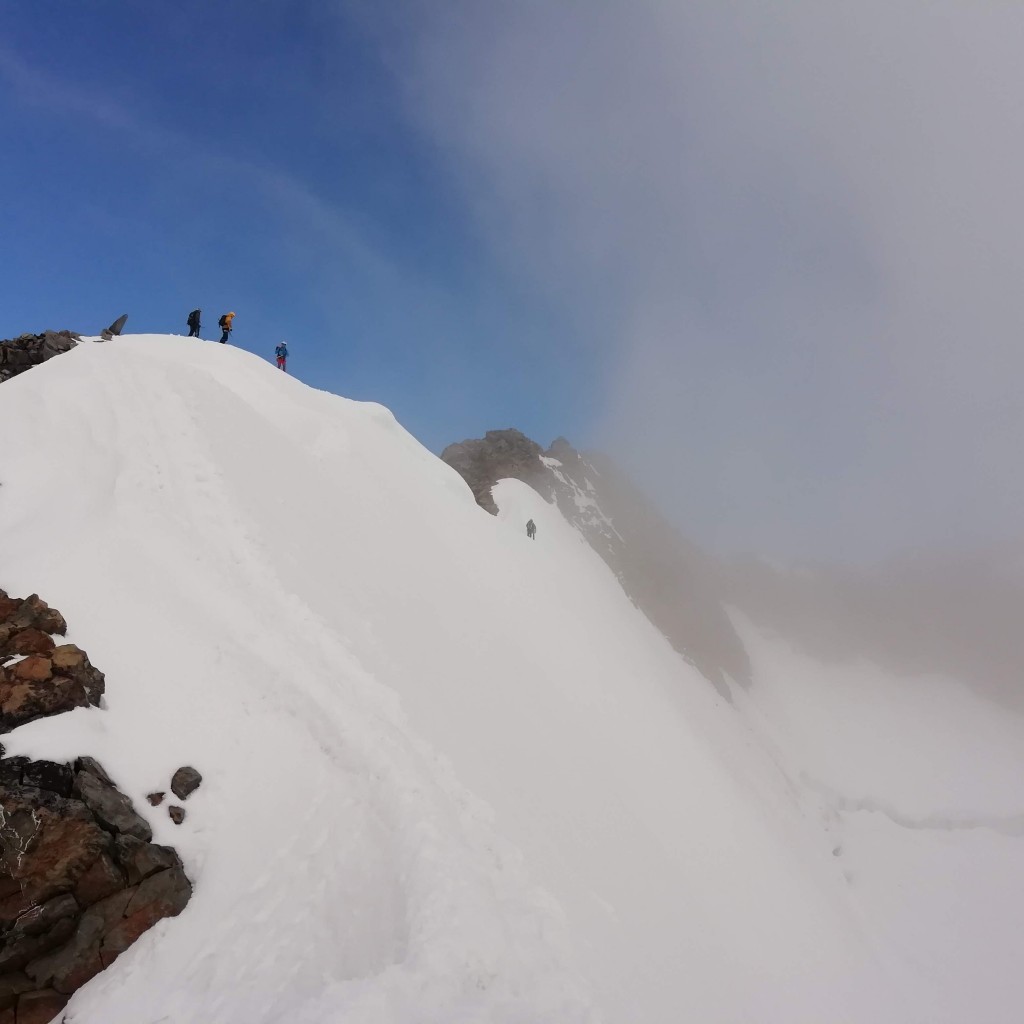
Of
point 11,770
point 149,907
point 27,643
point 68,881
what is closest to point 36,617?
point 27,643

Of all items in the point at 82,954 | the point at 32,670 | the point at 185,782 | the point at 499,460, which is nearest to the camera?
the point at 82,954

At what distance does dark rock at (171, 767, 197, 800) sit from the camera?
34.9ft

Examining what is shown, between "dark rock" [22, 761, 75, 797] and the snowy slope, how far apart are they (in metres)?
0.23

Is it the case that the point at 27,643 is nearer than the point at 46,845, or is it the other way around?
the point at 46,845

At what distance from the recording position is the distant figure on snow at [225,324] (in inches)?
1341

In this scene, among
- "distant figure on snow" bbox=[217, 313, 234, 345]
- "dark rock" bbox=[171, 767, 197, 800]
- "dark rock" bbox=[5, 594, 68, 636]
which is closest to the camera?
"dark rock" bbox=[171, 767, 197, 800]

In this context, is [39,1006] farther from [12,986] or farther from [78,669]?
[78,669]

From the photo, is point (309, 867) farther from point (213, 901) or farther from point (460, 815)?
point (460, 815)

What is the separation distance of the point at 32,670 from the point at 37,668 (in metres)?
0.08

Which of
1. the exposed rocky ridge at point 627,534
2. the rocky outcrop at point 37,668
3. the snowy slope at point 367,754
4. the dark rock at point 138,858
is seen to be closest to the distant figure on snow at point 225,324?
the snowy slope at point 367,754

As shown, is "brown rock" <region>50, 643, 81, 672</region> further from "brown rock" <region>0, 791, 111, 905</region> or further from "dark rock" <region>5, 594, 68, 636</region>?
"brown rock" <region>0, 791, 111, 905</region>

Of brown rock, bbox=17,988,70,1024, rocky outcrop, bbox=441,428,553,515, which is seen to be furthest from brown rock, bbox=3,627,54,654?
rocky outcrop, bbox=441,428,553,515

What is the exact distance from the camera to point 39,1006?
26.5 ft

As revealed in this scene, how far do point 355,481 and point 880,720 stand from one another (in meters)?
66.3
